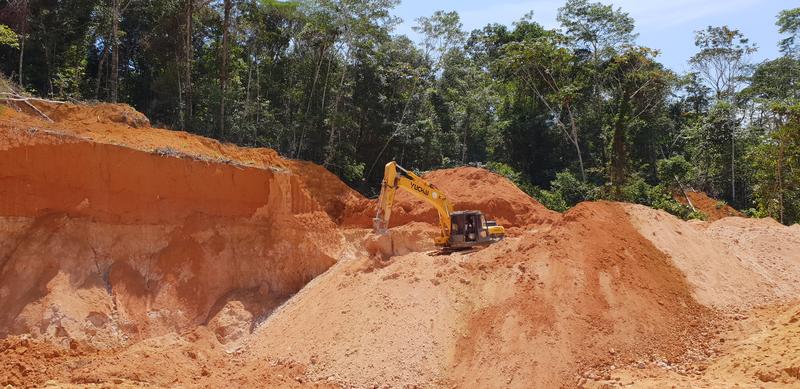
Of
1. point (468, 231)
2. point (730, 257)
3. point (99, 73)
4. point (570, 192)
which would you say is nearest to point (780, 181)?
point (570, 192)

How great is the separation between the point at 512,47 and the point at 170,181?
20.6 m

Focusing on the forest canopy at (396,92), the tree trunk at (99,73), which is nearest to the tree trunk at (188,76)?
the forest canopy at (396,92)

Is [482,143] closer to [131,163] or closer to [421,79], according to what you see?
[421,79]

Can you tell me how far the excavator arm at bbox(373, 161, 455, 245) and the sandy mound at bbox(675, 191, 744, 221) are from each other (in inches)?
646

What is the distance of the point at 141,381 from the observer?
1250 cm

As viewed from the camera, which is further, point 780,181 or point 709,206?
point 709,206

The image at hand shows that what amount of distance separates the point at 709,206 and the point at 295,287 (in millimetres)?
22677

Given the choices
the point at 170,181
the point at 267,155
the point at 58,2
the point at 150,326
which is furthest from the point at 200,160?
the point at 58,2

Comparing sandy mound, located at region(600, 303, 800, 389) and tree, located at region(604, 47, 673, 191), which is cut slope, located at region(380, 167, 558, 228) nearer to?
tree, located at region(604, 47, 673, 191)

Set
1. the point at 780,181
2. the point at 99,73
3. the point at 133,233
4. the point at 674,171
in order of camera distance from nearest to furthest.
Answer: the point at 133,233 < the point at 99,73 < the point at 780,181 < the point at 674,171

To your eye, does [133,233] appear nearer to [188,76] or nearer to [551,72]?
[188,76]

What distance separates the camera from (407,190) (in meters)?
17.6

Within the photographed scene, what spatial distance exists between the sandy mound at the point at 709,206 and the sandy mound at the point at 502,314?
15.3m

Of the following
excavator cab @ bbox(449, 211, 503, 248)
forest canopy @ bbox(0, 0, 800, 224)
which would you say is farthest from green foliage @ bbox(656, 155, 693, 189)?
excavator cab @ bbox(449, 211, 503, 248)
